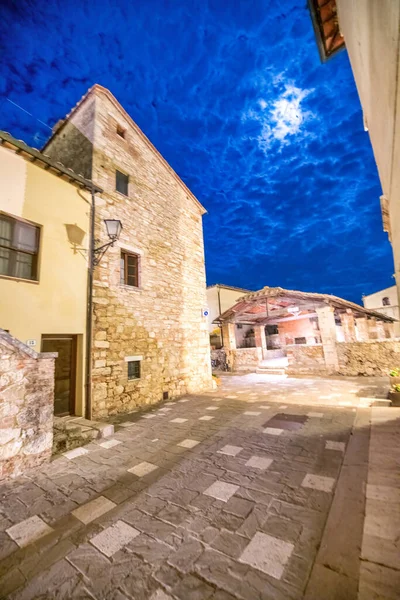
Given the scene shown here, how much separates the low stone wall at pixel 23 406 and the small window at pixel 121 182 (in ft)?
20.5

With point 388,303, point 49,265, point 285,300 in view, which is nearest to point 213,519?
point 49,265

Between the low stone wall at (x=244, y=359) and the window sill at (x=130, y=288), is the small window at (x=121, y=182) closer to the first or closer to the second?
the window sill at (x=130, y=288)

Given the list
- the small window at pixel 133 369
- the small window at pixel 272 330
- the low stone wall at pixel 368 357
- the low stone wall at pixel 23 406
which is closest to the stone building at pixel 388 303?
the small window at pixel 272 330

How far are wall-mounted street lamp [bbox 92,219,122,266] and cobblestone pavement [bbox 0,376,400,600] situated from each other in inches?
181

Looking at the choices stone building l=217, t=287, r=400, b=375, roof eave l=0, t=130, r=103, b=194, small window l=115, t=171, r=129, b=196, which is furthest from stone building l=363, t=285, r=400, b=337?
roof eave l=0, t=130, r=103, b=194

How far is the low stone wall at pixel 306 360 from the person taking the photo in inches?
482

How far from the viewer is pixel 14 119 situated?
22234mm

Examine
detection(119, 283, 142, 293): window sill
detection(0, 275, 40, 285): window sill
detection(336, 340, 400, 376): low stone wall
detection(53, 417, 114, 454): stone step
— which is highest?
detection(119, 283, 142, 293): window sill

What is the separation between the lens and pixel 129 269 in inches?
308

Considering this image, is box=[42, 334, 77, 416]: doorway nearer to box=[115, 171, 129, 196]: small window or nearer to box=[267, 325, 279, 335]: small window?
box=[115, 171, 129, 196]: small window

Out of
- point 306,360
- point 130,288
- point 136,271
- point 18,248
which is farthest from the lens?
point 306,360

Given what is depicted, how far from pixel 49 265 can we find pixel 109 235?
165 centimetres

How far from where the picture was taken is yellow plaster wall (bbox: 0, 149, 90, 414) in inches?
193

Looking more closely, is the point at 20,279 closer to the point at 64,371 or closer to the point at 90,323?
the point at 90,323
